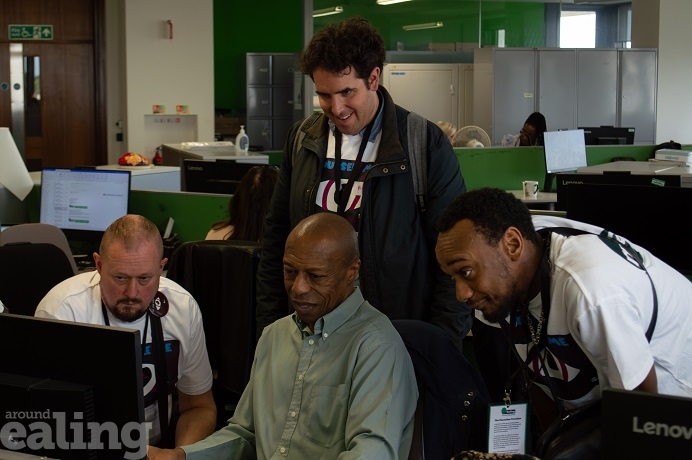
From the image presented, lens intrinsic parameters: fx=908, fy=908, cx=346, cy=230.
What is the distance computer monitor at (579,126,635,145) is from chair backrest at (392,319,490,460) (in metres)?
6.84

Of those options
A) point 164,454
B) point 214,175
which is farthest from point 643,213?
point 214,175

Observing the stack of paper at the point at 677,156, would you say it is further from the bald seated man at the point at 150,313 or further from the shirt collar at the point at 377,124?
the bald seated man at the point at 150,313

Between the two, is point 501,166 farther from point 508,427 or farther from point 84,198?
point 508,427

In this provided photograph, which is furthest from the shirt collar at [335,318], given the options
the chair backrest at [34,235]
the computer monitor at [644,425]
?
the chair backrest at [34,235]

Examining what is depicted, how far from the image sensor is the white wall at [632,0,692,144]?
11.6 meters

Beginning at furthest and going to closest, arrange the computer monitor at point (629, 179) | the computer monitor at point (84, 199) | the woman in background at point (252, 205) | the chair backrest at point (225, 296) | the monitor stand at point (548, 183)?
the monitor stand at point (548, 183)
the computer monitor at point (84, 199)
the computer monitor at point (629, 179)
the woman in background at point (252, 205)
the chair backrest at point (225, 296)

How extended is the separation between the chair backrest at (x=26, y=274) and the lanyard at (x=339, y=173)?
150 cm

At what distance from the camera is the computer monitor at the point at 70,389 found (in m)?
1.46

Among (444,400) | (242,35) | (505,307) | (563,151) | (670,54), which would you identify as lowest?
(444,400)

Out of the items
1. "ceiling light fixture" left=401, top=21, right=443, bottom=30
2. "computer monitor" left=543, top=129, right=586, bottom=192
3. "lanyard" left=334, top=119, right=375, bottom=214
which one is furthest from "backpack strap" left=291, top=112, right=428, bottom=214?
"ceiling light fixture" left=401, top=21, right=443, bottom=30

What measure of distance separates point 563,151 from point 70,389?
5816 millimetres

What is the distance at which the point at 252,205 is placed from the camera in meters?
3.80

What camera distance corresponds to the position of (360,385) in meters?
1.90

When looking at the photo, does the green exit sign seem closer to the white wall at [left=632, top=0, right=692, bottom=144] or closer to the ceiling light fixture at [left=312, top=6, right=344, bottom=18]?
the ceiling light fixture at [left=312, top=6, right=344, bottom=18]
